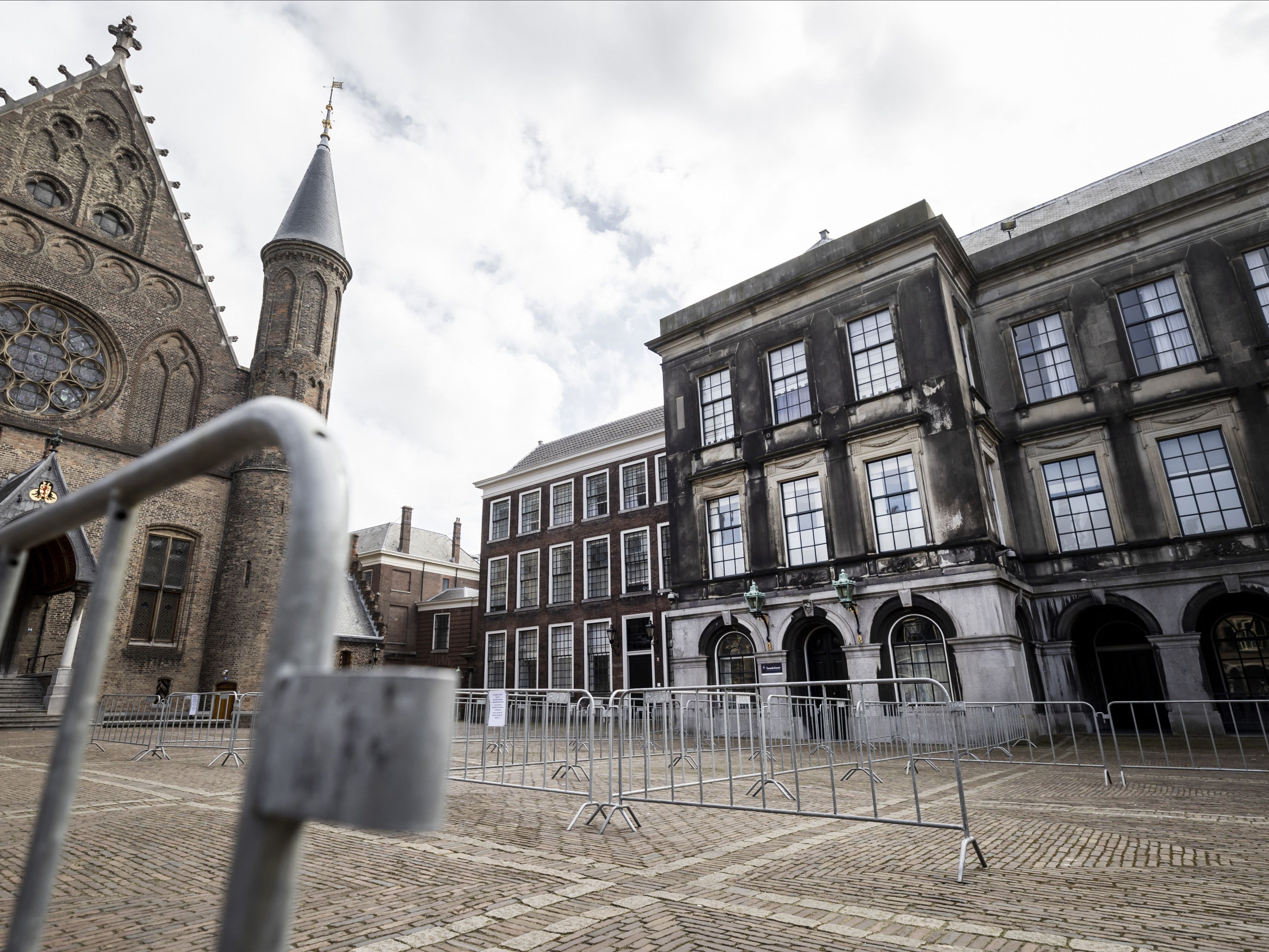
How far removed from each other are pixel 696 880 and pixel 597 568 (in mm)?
26594

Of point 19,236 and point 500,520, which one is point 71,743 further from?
point 500,520

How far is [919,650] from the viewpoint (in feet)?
58.7

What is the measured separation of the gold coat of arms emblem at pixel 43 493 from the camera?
1966cm

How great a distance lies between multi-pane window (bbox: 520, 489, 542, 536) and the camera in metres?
35.1

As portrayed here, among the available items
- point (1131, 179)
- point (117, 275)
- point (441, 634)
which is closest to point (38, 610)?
point (117, 275)

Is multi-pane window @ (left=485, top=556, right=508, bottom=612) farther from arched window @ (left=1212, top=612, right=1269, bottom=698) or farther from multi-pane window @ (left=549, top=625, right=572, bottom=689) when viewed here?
arched window @ (left=1212, top=612, right=1269, bottom=698)

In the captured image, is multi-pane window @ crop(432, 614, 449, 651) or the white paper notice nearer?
the white paper notice

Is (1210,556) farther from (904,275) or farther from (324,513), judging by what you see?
(324,513)

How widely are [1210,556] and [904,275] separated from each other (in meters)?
10.1

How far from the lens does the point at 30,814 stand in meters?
7.52

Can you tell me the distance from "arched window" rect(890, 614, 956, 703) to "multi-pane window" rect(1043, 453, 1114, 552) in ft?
14.9

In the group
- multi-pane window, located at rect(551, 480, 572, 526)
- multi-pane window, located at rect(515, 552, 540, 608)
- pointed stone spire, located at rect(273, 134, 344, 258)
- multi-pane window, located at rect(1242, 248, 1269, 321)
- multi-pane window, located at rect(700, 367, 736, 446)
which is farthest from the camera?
multi-pane window, located at rect(551, 480, 572, 526)

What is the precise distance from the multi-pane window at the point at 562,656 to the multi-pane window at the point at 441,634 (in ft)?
36.8

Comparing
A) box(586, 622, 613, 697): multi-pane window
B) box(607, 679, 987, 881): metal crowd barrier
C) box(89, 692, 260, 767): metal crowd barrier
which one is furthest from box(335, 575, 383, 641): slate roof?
box(607, 679, 987, 881): metal crowd barrier
